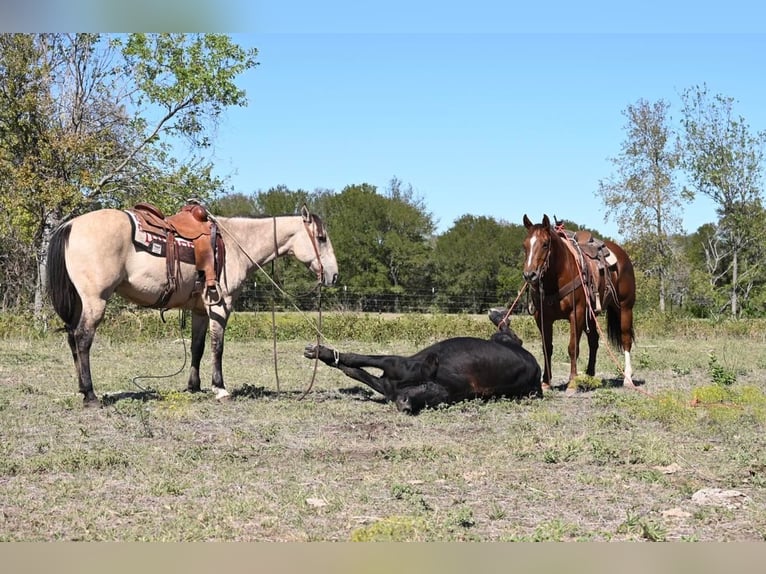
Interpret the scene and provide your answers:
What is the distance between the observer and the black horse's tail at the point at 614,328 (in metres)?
11.3

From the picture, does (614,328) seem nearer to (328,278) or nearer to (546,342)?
(546,342)

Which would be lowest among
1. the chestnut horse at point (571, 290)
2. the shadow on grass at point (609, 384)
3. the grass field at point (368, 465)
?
the shadow on grass at point (609, 384)

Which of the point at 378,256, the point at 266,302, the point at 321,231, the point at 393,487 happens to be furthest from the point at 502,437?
the point at 378,256

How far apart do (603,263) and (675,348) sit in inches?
311

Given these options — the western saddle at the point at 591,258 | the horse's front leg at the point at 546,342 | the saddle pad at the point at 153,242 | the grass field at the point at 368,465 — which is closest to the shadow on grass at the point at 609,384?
the horse's front leg at the point at 546,342

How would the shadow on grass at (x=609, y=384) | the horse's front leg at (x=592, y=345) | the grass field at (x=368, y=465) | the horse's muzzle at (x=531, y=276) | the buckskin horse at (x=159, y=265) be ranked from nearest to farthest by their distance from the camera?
the grass field at (x=368, y=465) < the buckskin horse at (x=159, y=265) < the horse's muzzle at (x=531, y=276) < the shadow on grass at (x=609, y=384) < the horse's front leg at (x=592, y=345)

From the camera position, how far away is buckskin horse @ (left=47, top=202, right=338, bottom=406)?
8.16 m

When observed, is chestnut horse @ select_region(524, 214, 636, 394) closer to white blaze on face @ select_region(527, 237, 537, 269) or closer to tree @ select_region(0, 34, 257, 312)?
white blaze on face @ select_region(527, 237, 537, 269)

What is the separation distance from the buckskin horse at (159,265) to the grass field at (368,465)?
0.83 meters

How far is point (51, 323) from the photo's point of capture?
18656 mm

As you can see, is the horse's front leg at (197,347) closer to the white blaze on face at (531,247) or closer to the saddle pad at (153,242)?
the saddle pad at (153,242)

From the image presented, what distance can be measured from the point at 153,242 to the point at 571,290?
501 cm

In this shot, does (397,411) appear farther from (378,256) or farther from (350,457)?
(378,256)

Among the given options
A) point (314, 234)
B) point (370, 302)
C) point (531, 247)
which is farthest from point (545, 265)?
point (370, 302)
